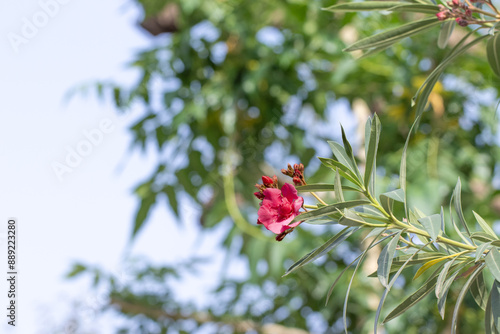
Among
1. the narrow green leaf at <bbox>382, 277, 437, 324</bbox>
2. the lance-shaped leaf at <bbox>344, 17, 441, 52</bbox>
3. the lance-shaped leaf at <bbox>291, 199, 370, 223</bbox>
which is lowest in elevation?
the narrow green leaf at <bbox>382, 277, 437, 324</bbox>

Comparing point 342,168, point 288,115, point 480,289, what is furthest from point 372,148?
point 288,115

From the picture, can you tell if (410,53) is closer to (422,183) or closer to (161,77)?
(422,183)

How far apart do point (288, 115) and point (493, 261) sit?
4.65ft

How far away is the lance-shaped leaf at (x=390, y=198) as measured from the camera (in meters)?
0.35

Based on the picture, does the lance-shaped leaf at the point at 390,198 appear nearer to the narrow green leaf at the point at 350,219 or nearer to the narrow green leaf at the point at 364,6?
the narrow green leaf at the point at 350,219

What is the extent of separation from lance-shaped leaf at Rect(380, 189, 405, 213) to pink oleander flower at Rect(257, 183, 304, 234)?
0.18ft

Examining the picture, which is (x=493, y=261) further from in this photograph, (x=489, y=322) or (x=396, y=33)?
(x=396, y=33)

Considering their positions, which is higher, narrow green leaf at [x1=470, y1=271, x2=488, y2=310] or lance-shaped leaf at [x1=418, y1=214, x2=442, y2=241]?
lance-shaped leaf at [x1=418, y1=214, x2=442, y2=241]

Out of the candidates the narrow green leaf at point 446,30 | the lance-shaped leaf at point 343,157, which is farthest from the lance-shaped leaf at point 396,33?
the lance-shaped leaf at point 343,157

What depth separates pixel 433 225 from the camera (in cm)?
34

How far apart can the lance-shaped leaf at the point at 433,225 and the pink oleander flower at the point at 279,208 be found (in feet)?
0.25

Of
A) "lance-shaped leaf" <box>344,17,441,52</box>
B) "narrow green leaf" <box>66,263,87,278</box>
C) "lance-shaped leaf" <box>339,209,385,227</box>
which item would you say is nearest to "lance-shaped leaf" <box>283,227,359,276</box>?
"lance-shaped leaf" <box>339,209,385,227</box>

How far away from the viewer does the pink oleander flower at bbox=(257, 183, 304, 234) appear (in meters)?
0.34

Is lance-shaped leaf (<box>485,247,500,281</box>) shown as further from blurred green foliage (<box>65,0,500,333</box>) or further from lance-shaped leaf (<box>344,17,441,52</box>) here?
blurred green foliage (<box>65,0,500,333</box>)
